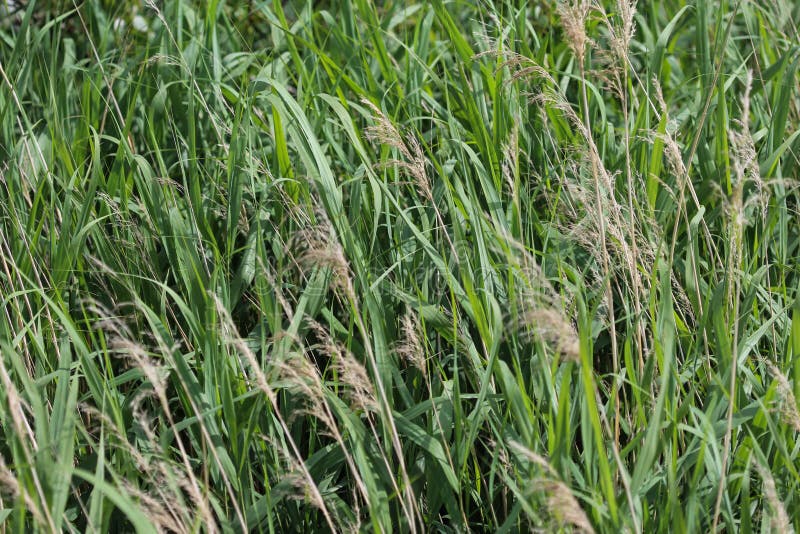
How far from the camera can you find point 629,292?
6.92ft

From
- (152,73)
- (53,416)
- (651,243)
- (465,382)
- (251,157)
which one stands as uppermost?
(152,73)

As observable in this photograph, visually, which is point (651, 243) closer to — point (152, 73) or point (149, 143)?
point (149, 143)

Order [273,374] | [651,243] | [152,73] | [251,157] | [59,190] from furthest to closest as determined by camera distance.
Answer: [152,73], [59,190], [251,157], [651,243], [273,374]

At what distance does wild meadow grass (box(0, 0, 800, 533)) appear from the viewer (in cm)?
164

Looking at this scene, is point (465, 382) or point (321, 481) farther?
point (465, 382)

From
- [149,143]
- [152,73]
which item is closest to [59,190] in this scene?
[149,143]

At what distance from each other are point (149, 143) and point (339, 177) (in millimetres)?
585

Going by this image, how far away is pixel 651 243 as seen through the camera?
6.84 feet

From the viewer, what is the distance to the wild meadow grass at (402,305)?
1.64 meters

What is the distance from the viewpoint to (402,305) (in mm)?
2203

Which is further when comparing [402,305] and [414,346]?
[402,305]

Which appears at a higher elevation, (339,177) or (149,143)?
(149,143)

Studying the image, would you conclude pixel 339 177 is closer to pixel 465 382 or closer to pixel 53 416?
pixel 465 382

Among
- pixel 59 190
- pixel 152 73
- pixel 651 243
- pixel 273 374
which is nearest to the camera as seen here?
pixel 273 374
